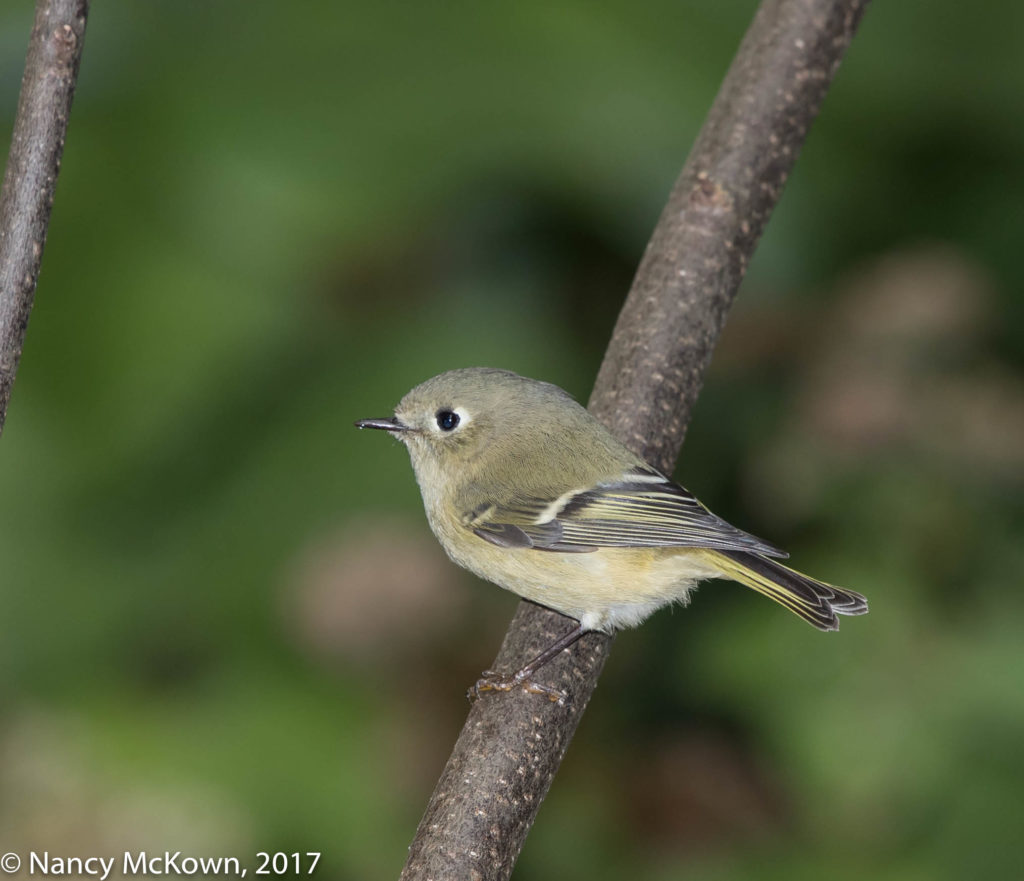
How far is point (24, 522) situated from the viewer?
3947 mm

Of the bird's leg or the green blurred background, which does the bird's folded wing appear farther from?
the green blurred background

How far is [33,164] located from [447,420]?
4.48ft

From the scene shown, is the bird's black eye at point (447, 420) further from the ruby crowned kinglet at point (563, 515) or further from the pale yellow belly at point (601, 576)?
the pale yellow belly at point (601, 576)

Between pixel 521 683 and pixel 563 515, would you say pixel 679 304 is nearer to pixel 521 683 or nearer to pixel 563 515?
pixel 563 515

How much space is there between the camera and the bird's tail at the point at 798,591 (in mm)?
2584

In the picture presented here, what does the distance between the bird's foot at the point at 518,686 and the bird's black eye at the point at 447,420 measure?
822mm

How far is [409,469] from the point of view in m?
4.12

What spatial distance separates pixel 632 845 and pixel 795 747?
77 centimetres

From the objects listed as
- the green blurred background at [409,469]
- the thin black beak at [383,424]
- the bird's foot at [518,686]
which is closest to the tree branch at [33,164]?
the bird's foot at [518,686]

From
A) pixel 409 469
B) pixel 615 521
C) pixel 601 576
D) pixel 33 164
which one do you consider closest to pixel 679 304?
pixel 615 521

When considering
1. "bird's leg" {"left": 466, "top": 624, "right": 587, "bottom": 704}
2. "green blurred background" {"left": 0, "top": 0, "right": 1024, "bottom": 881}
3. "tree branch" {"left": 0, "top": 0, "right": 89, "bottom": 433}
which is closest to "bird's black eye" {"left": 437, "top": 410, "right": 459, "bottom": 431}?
"bird's leg" {"left": 466, "top": 624, "right": 587, "bottom": 704}

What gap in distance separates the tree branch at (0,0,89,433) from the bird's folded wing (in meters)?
1.27

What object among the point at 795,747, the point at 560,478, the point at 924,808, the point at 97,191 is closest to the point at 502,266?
the point at 97,191

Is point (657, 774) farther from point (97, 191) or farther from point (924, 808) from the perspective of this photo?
point (97, 191)
